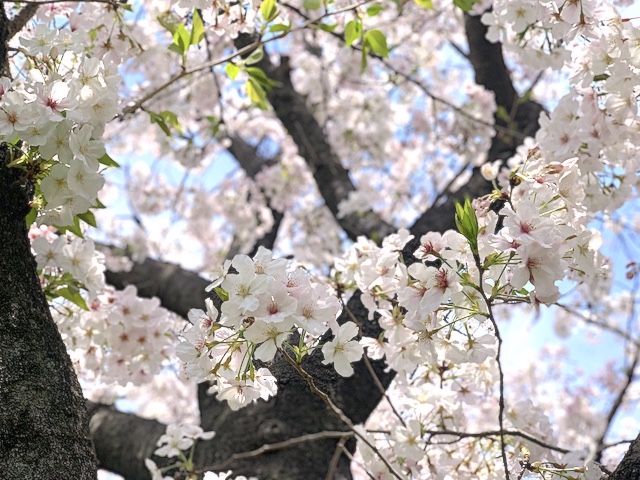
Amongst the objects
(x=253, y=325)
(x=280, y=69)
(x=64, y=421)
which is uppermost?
(x=280, y=69)

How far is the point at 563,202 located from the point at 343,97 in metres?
4.97

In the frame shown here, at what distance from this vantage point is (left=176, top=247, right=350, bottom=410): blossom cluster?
3.39 feet

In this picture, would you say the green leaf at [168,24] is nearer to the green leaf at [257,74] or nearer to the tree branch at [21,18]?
the green leaf at [257,74]

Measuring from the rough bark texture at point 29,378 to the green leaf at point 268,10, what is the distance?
760 mm

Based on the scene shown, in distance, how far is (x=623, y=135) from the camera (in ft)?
5.19

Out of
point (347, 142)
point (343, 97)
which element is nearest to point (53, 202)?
point (347, 142)

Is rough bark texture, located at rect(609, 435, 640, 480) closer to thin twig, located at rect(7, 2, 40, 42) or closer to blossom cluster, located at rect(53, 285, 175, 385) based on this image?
blossom cluster, located at rect(53, 285, 175, 385)

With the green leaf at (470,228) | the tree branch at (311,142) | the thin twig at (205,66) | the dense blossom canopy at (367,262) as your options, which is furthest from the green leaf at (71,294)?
the tree branch at (311,142)

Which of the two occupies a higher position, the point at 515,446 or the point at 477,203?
the point at 477,203

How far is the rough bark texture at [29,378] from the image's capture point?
43.5 inches

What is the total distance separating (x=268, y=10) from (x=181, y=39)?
0.24 metres

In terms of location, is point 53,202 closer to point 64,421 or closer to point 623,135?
point 64,421

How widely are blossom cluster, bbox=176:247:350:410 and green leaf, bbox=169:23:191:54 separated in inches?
31.5

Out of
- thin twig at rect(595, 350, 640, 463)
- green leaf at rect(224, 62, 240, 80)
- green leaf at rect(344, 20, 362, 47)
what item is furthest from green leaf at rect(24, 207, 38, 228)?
thin twig at rect(595, 350, 640, 463)
